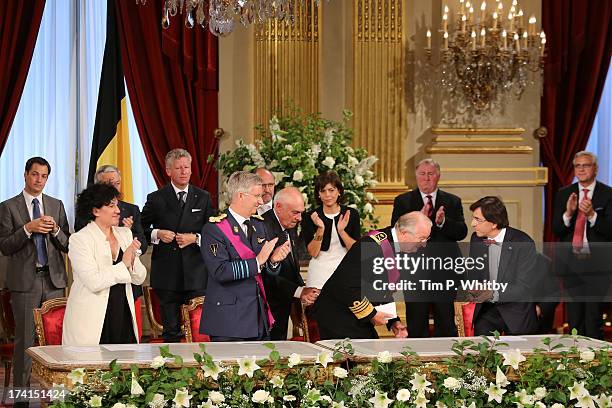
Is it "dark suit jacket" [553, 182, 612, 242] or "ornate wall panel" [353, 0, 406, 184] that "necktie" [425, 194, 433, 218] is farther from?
"ornate wall panel" [353, 0, 406, 184]

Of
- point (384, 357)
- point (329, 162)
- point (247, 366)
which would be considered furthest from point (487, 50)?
point (247, 366)

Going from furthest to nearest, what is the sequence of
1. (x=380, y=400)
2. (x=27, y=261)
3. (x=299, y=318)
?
(x=27, y=261), (x=299, y=318), (x=380, y=400)

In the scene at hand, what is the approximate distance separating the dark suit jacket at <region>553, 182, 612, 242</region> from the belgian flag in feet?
11.5

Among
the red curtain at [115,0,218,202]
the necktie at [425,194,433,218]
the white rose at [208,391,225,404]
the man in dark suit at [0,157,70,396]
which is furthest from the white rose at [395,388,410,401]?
the red curtain at [115,0,218,202]

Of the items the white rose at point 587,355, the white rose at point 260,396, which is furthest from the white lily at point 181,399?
the white rose at point 587,355

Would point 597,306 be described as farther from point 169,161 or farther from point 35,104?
point 35,104

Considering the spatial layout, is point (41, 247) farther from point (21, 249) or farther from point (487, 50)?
point (487, 50)

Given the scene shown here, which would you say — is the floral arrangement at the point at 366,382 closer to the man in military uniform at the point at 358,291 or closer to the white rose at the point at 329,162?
the man in military uniform at the point at 358,291

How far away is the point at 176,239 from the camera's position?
6914 millimetres

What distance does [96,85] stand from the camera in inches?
347

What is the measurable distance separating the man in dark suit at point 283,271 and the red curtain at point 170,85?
9.20 ft

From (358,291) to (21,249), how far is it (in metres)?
2.43

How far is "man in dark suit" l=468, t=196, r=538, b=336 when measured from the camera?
5.41m

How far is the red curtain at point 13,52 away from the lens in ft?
27.5
